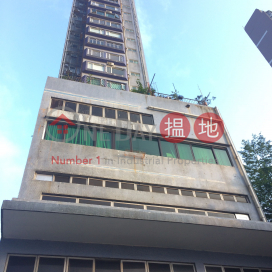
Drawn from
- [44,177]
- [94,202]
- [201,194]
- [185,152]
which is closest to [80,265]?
[94,202]

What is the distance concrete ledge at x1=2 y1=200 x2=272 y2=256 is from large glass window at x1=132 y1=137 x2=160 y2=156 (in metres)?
5.41

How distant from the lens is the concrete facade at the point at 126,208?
25.0 feet

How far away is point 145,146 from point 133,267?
655 centimetres

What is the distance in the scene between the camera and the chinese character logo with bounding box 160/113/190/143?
14.6 metres

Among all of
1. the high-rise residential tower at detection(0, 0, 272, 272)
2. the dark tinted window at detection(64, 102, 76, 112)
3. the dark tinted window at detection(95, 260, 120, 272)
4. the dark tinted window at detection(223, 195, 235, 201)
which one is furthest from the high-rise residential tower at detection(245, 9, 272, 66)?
the dark tinted window at detection(95, 260, 120, 272)

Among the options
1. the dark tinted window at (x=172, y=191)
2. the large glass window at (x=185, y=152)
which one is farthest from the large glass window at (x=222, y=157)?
the dark tinted window at (x=172, y=191)

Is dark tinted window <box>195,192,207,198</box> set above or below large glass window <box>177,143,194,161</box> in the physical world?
below

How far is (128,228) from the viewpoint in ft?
26.8

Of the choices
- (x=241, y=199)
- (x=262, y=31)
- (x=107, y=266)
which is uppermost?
(x=262, y=31)

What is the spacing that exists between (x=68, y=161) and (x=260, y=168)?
15.3 metres

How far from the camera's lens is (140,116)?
50.0 feet

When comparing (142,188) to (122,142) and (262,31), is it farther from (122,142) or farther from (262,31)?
(262,31)

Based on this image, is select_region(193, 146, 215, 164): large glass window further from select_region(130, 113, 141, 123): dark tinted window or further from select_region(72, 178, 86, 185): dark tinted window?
select_region(72, 178, 86, 185): dark tinted window

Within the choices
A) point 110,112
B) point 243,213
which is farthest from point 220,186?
point 110,112
